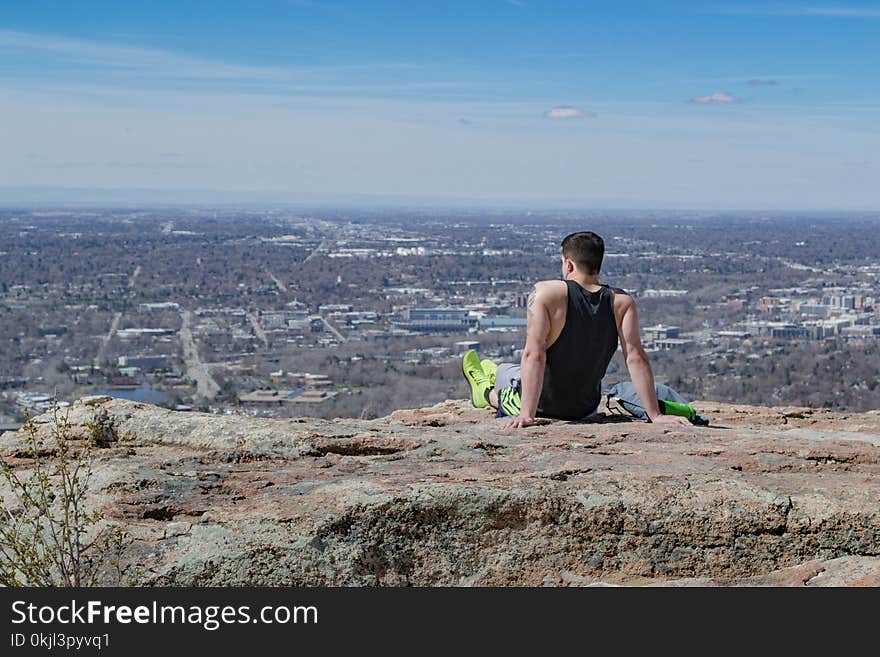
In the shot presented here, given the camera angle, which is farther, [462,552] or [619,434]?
[619,434]

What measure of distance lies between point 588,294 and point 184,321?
59.2 metres

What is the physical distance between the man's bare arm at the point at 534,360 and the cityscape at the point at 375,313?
13.5m

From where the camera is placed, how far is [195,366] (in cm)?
4769

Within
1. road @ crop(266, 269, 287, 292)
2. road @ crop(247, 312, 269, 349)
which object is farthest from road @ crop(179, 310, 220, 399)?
road @ crop(266, 269, 287, 292)

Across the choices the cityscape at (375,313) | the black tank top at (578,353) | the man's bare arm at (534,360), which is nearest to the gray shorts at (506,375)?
the black tank top at (578,353)

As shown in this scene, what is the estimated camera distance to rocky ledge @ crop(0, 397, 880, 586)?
423 cm

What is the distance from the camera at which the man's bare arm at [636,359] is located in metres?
6.26

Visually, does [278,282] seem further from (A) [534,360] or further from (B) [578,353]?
(A) [534,360]

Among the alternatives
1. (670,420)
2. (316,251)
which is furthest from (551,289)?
(316,251)

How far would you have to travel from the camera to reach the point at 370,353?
49094 millimetres

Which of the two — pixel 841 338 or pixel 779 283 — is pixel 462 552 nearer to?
pixel 841 338

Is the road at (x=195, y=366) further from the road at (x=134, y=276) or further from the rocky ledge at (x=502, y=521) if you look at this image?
the rocky ledge at (x=502, y=521)

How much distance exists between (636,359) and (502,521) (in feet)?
Answer: 7.11

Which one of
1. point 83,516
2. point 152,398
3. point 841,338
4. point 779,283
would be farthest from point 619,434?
point 779,283
